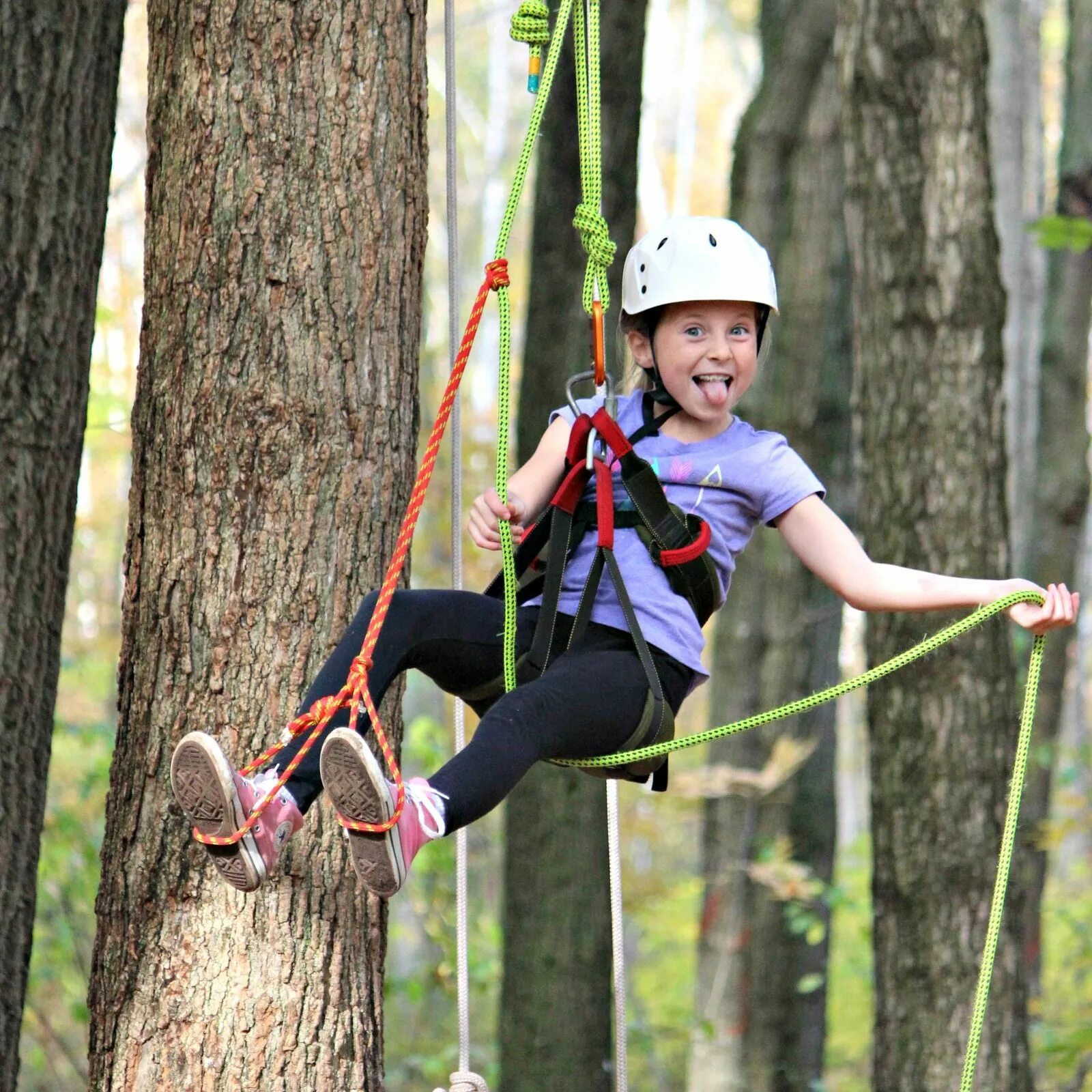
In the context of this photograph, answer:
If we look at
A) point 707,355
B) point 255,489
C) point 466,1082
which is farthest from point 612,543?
point 466,1082

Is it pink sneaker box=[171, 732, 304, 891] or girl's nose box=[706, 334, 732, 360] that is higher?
girl's nose box=[706, 334, 732, 360]

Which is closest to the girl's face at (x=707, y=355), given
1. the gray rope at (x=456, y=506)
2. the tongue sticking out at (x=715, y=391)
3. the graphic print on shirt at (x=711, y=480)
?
the tongue sticking out at (x=715, y=391)

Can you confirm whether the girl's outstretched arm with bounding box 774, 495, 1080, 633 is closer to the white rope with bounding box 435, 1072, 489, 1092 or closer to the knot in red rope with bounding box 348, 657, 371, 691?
the knot in red rope with bounding box 348, 657, 371, 691

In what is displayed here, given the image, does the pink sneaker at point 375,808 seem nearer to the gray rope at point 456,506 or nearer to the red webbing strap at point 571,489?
the gray rope at point 456,506

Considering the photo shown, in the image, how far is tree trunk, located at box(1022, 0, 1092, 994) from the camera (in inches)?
293

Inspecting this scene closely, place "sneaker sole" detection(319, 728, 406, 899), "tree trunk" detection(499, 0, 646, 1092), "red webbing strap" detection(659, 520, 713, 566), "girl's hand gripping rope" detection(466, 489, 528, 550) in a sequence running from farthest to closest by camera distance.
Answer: "tree trunk" detection(499, 0, 646, 1092) < "red webbing strap" detection(659, 520, 713, 566) < "girl's hand gripping rope" detection(466, 489, 528, 550) < "sneaker sole" detection(319, 728, 406, 899)

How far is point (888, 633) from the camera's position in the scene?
15.4 ft

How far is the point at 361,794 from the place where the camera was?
2297mm

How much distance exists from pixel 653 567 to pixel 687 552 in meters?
0.09

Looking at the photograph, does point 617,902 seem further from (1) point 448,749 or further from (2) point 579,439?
(1) point 448,749

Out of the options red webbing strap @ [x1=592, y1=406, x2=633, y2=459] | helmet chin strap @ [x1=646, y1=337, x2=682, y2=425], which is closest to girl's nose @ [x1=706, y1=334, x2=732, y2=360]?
helmet chin strap @ [x1=646, y1=337, x2=682, y2=425]

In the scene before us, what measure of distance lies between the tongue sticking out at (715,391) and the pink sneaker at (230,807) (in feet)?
3.66

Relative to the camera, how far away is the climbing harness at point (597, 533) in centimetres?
273

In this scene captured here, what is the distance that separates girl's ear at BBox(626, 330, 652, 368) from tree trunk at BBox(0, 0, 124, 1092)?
1.56 m
